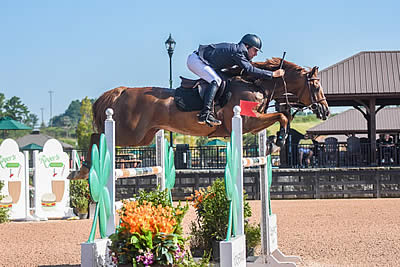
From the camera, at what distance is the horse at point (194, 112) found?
6.63m

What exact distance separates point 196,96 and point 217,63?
45cm

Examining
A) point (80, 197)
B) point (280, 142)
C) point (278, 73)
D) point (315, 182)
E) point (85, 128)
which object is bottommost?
point (80, 197)

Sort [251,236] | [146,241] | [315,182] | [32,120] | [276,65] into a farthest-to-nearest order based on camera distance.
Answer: [32,120]
[315,182]
[276,65]
[251,236]
[146,241]

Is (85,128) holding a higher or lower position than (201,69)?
higher

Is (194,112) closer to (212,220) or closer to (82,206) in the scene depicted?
(212,220)

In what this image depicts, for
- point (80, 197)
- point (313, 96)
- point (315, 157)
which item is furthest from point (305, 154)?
point (313, 96)

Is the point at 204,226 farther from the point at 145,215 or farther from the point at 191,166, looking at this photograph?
the point at 191,166

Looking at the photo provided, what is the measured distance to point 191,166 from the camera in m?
17.9

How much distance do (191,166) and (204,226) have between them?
463 inches

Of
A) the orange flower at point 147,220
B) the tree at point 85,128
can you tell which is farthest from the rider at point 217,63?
the tree at point 85,128

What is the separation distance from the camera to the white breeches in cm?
655

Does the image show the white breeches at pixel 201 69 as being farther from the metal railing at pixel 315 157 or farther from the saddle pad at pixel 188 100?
the metal railing at pixel 315 157

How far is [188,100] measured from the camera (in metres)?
6.70

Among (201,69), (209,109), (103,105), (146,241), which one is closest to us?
(146,241)
